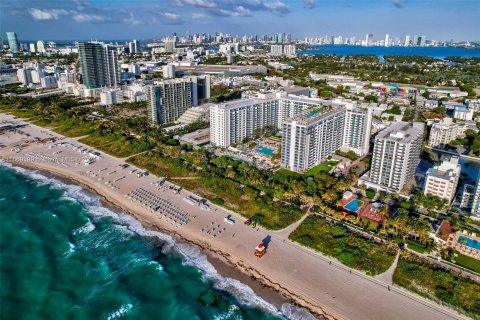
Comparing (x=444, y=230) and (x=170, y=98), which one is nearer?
(x=444, y=230)

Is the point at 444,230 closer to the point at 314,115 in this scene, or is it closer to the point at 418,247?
the point at 418,247

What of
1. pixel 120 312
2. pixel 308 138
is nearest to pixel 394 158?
pixel 308 138

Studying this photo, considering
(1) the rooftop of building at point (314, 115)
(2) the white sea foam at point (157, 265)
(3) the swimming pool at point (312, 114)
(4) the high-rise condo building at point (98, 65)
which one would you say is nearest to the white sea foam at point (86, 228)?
(2) the white sea foam at point (157, 265)

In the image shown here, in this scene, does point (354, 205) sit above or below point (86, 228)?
above

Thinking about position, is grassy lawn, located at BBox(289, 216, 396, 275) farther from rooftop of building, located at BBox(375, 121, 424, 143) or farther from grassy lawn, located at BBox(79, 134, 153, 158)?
grassy lawn, located at BBox(79, 134, 153, 158)

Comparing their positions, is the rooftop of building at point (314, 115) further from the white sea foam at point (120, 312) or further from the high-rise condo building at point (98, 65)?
the high-rise condo building at point (98, 65)

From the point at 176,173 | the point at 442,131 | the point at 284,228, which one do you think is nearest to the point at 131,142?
the point at 176,173

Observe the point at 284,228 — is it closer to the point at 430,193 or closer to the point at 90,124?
the point at 430,193
